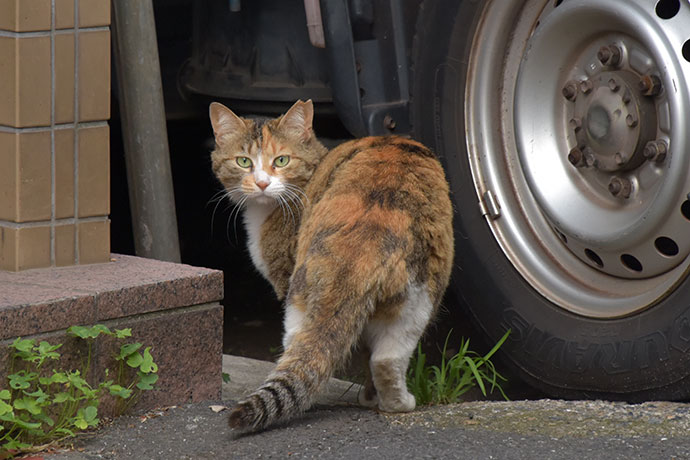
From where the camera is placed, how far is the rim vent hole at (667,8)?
2.94 metres

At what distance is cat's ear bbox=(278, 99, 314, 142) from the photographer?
143 inches

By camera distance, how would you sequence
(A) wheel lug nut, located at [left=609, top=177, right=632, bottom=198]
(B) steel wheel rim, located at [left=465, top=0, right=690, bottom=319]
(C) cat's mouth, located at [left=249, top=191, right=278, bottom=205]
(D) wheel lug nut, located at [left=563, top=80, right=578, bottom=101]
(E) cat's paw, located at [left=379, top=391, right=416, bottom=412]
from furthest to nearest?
(C) cat's mouth, located at [left=249, top=191, right=278, bottom=205], (D) wheel lug nut, located at [left=563, top=80, right=578, bottom=101], (A) wheel lug nut, located at [left=609, top=177, right=632, bottom=198], (E) cat's paw, located at [left=379, top=391, right=416, bottom=412], (B) steel wheel rim, located at [left=465, top=0, right=690, bottom=319]

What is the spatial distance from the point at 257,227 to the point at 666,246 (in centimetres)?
138

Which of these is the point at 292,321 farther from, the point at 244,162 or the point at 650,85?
the point at 650,85

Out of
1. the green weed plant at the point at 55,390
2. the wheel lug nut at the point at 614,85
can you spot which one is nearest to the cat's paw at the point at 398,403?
the green weed plant at the point at 55,390

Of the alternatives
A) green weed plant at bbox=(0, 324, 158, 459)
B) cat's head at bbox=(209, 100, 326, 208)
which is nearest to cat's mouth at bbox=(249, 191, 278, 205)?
cat's head at bbox=(209, 100, 326, 208)

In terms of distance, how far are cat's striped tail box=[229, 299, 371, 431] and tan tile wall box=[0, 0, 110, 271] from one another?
0.80 metres

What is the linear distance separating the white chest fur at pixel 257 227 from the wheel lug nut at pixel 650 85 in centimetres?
132

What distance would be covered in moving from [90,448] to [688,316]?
1611 millimetres

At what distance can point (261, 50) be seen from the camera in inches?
154

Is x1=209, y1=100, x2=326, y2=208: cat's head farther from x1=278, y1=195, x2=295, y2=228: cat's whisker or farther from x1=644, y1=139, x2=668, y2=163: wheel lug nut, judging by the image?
x1=644, y1=139, x2=668, y2=163: wheel lug nut

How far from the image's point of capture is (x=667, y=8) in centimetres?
295

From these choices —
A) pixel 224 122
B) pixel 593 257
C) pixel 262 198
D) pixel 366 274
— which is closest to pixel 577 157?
pixel 593 257

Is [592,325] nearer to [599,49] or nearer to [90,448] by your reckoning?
[599,49]
